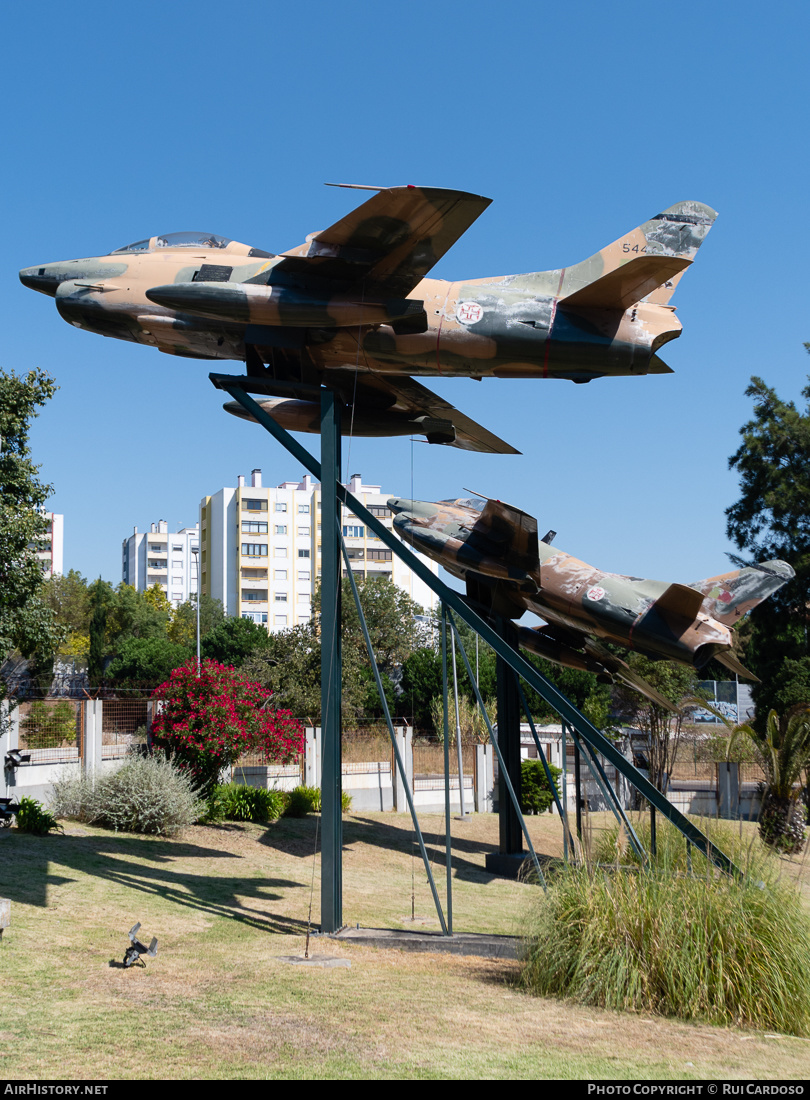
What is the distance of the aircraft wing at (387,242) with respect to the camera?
1048 centimetres

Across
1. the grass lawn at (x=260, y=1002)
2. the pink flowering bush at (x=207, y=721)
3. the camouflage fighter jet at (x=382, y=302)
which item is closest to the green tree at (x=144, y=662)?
the pink flowering bush at (x=207, y=721)

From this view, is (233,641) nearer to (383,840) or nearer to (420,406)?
(383,840)

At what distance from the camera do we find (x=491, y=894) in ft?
53.1

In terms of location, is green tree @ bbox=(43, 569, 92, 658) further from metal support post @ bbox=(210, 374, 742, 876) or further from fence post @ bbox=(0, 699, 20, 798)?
metal support post @ bbox=(210, 374, 742, 876)

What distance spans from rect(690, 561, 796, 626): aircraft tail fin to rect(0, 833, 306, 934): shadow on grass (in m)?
8.77

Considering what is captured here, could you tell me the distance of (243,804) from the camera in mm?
20578

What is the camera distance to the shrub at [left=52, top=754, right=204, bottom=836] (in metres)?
17.5

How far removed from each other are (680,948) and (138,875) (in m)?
9.11

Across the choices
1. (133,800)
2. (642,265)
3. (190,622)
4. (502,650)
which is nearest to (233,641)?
Result: (190,622)

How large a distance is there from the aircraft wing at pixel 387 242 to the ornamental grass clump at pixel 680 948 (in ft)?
24.6

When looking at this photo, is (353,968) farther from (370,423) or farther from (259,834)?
(259,834)

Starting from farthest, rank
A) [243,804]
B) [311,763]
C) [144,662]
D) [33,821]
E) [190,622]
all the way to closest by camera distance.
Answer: [190,622] → [144,662] → [311,763] → [243,804] → [33,821]

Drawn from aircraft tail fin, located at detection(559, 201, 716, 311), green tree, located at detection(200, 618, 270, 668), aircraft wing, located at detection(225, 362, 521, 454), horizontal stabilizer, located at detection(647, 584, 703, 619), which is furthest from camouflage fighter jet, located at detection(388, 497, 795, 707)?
green tree, located at detection(200, 618, 270, 668)
